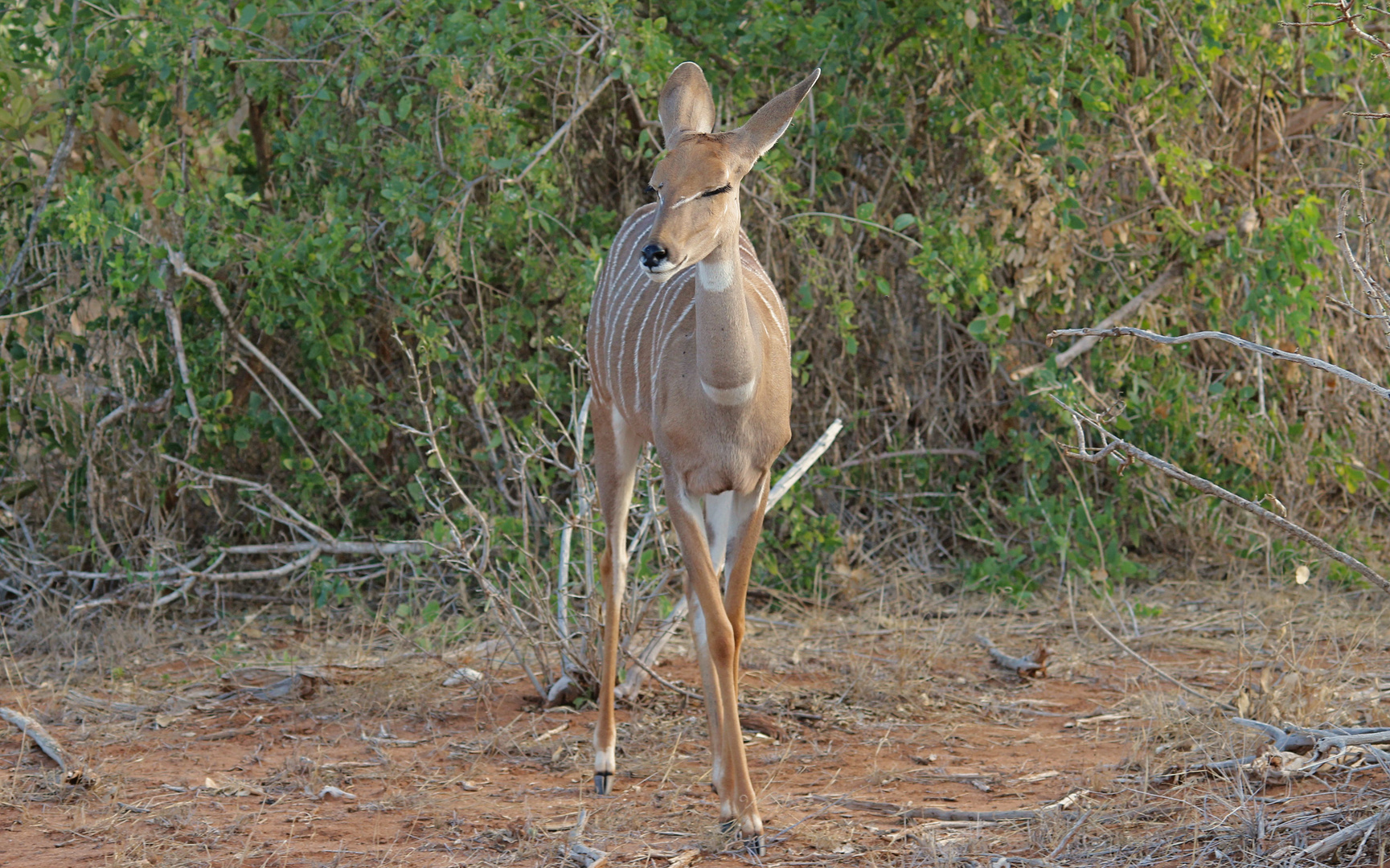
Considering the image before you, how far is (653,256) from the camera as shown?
10.7ft

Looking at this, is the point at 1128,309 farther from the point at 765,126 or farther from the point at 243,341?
the point at 243,341

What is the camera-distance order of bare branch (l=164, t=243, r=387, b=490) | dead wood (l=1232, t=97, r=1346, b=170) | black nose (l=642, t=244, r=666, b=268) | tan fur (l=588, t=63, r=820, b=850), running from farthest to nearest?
dead wood (l=1232, t=97, r=1346, b=170), bare branch (l=164, t=243, r=387, b=490), tan fur (l=588, t=63, r=820, b=850), black nose (l=642, t=244, r=666, b=268)

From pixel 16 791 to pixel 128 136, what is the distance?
364cm

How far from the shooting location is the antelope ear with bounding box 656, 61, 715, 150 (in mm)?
3852

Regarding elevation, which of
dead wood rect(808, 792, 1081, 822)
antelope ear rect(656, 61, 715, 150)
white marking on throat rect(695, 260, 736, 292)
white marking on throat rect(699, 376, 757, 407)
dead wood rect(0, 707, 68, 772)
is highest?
antelope ear rect(656, 61, 715, 150)

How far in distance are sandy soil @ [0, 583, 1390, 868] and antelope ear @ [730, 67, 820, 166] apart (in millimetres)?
1697

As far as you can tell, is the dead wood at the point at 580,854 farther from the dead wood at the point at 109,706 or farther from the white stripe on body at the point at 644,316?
the dead wood at the point at 109,706

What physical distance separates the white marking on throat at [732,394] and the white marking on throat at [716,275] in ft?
0.90

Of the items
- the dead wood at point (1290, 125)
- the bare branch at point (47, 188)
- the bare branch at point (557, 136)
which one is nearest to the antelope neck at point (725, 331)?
the bare branch at point (557, 136)

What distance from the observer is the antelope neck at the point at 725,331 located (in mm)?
3623

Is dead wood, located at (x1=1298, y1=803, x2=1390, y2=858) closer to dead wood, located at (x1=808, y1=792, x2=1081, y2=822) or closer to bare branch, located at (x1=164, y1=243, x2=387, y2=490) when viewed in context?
dead wood, located at (x1=808, y1=792, x2=1081, y2=822)

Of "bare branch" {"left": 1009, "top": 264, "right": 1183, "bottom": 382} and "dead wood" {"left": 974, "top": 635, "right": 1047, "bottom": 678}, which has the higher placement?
"bare branch" {"left": 1009, "top": 264, "right": 1183, "bottom": 382}

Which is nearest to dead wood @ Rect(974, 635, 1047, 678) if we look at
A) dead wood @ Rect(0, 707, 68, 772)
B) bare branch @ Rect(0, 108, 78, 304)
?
dead wood @ Rect(0, 707, 68, 772)

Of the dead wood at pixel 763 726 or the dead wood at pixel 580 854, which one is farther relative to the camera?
the dead wood at pixel 763 726
